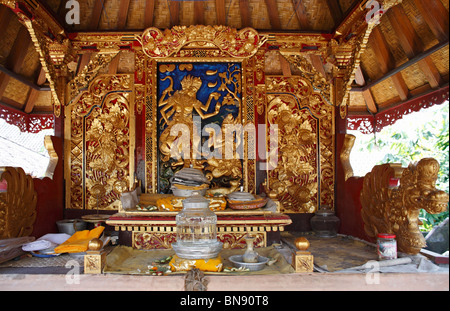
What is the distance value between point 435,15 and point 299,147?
230 centimetres

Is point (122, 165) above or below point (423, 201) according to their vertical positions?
above

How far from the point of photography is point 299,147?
→ 509 cm

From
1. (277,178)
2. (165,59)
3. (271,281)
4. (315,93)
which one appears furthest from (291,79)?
(271,281)

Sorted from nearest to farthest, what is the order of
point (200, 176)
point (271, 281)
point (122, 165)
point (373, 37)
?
1. point (271, 281)
2. point (200, 176)
3. point (122, 165)
4. point (373, 37)

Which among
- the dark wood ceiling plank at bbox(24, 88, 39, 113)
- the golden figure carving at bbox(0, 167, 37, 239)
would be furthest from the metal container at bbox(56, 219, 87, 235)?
the dark wood ceiling plank at bbox(24, 88, 39, 113)

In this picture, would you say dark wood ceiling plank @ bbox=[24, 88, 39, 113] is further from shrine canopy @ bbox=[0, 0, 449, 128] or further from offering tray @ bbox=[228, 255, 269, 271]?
offering tray @ bbox=[228, 255, 269, 271]

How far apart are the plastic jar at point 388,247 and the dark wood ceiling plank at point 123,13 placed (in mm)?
4338

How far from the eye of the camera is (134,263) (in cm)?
336

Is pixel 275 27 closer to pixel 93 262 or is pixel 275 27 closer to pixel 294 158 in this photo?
pixel 294 158

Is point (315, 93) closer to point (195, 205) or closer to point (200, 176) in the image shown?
point (200, 176)

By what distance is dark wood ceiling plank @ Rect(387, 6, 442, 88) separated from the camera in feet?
16.0

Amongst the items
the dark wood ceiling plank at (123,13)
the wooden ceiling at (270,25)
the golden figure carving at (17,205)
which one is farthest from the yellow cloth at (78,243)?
the dark wood ceiling plank at (123,13)

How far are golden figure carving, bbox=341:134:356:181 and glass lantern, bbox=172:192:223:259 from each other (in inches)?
89.1

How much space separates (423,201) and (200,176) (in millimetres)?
2442
